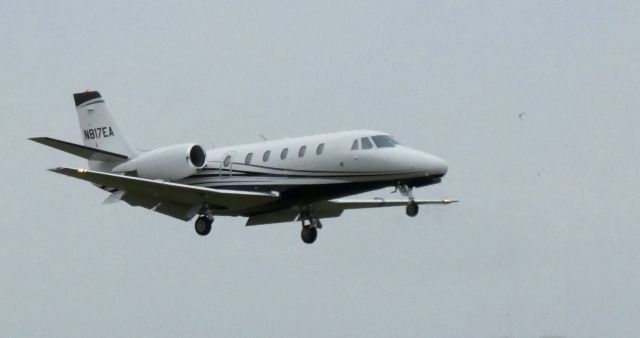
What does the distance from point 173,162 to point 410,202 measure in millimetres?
8249

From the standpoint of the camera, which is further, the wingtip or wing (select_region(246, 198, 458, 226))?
wing (select_region(246, 198, 458, 226))

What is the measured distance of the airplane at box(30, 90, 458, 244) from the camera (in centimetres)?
3756

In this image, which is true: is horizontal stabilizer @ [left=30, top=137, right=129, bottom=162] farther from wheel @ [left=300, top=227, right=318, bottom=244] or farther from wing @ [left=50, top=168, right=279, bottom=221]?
wheel @ [left=300, top=227, right=318, bottom=244]

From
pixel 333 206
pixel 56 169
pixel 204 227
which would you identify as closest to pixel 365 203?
pixel 333 206

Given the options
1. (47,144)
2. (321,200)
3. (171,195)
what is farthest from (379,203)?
(47,144)

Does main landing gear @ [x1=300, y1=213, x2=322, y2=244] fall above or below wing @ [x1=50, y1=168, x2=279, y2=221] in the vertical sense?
below

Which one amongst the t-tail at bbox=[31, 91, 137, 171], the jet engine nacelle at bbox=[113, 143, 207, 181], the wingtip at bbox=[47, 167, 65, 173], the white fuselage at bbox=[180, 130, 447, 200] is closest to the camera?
the white fuselage at bbox=[180, 130, 447, 200]

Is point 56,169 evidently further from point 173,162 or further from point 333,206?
point 333,206

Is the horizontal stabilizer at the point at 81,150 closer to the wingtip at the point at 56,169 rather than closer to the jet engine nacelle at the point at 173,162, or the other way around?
the wingtip at the point at 56,169

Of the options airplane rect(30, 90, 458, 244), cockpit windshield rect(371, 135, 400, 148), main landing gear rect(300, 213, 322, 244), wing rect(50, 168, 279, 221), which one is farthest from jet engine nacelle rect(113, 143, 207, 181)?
cockpit windshield rect(371, 135, 400, 148)

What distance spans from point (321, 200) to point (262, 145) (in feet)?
8.51

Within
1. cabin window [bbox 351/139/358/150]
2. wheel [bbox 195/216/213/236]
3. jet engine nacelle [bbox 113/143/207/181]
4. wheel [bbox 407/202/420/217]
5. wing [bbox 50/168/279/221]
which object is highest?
cabin window [bbox 351/139/358/150]

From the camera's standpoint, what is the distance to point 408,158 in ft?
122

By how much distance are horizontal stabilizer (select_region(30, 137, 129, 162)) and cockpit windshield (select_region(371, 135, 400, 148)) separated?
9116mm
